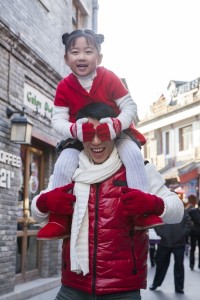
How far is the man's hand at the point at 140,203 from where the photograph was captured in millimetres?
3066

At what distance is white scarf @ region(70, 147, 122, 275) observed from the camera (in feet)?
10.4

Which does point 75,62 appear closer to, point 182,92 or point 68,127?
point 68,127

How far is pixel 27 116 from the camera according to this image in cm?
962

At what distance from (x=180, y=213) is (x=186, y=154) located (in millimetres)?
32666

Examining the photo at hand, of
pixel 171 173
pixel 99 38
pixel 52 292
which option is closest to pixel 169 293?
pixel 52 292

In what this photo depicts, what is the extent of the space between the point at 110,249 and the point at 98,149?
24.1 inches

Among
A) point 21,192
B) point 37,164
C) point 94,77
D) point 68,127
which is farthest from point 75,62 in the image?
point 37,164

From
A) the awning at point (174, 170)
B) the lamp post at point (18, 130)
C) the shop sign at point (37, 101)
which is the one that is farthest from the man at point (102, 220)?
the awning at point (174, 170)

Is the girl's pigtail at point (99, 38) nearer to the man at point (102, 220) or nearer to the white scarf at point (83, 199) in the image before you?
the man at point (102, 220)

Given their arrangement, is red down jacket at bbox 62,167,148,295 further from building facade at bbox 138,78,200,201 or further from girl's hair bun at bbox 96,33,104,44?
building facade at bbox 138,78,200,201

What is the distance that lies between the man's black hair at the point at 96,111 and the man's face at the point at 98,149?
0.03 m

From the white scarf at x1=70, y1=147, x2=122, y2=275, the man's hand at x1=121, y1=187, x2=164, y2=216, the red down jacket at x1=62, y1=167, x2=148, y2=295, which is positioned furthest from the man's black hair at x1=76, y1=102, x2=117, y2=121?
the man's hand at x1=121, y1=187, x2=164, y2=216

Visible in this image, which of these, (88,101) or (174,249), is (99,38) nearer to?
(88,101)

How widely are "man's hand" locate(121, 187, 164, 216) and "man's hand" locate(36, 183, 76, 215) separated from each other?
12.5 inches
